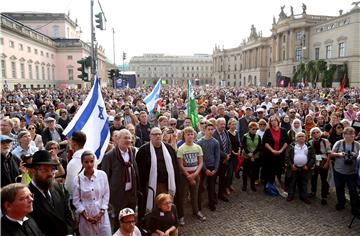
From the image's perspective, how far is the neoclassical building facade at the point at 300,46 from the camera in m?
53.3

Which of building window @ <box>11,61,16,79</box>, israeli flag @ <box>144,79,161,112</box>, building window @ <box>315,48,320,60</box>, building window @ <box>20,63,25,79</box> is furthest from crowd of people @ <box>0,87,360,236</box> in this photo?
building window @ <box>315,48,320,60</box>

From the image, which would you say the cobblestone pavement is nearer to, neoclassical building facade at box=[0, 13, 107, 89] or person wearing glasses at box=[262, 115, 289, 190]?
person wearing glasses at box=[262, 115, 289, 190]

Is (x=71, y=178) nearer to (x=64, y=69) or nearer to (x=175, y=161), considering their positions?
(x=175, y=161)

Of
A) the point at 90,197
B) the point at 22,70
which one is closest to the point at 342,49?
the point at 22,70

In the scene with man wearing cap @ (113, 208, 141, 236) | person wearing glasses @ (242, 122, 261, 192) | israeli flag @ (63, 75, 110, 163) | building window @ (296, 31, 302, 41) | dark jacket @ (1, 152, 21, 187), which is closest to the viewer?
man wearing cap @ (113, 208, 141, 236)

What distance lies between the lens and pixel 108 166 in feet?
16.1

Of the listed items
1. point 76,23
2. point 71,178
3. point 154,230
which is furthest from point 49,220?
point 76,23

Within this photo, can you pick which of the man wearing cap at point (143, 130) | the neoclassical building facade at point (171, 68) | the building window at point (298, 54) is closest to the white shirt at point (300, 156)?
the man wearing cap at point (143, 130)

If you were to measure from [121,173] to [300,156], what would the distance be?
13.8 feet

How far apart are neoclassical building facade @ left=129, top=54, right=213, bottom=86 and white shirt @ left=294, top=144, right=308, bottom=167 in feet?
502

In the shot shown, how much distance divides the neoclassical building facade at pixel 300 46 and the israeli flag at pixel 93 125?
4838cm

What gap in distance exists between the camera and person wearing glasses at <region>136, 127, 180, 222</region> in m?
→ 5.35

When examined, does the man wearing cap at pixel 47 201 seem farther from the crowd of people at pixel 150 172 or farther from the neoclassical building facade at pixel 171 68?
the neoclassical building facade at pixel 171 68

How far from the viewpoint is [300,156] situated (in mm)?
7059
